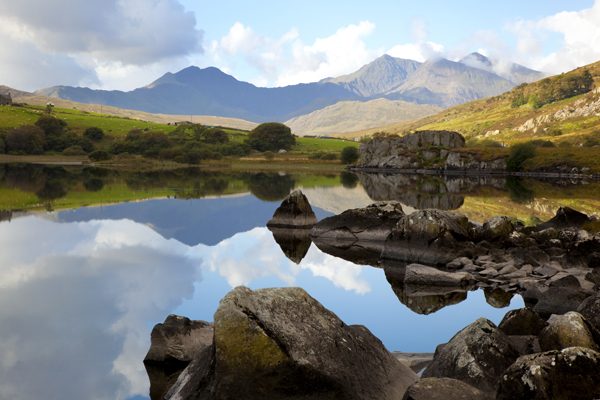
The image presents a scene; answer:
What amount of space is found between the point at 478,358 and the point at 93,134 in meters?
151

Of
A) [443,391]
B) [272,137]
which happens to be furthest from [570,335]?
[272,137]

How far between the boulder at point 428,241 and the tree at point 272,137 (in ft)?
462

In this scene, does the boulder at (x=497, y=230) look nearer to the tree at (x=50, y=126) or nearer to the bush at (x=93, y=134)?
the tree at (x=50, y=126)

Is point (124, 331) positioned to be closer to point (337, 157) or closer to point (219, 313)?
point (219, 313)

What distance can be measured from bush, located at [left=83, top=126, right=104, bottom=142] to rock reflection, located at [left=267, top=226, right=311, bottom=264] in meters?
134

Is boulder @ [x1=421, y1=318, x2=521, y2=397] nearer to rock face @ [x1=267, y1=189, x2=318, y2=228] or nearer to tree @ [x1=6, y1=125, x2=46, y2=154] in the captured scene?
rock face @ [x1=267, y1=189, x2=318, y2=228]

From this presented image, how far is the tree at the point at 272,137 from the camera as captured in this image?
158 meters

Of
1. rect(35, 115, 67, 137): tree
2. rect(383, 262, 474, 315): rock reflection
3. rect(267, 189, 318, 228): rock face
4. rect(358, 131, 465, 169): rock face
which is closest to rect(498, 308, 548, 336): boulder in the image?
rect(383, 262, 474, 315): rock reflection

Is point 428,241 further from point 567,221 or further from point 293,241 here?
point 567,221

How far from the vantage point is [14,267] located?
14391 millimetres

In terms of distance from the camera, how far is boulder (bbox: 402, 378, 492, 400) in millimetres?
5133

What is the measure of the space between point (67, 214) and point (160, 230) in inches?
304

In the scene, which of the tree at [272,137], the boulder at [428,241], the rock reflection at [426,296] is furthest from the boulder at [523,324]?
the tree at [272,137]

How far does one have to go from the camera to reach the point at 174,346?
7.99m
